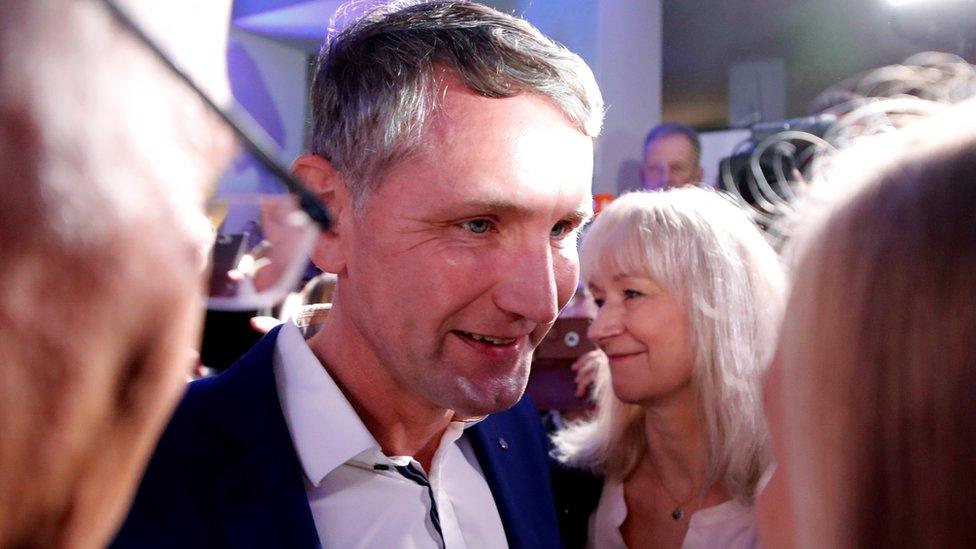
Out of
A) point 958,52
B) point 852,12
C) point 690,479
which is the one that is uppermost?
point 852,12

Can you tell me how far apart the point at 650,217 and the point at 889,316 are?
54.5 inches

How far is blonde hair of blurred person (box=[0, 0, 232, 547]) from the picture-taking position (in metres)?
0.25

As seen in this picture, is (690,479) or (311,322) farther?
(690,479)

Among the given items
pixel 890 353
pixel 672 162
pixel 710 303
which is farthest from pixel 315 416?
pixel 672 162

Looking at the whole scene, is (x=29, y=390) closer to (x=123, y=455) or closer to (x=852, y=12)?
(x=123, y=455)

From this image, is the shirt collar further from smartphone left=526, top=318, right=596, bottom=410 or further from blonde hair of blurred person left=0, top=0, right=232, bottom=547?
smartphone left=526, top=318, right=596, bottom=410

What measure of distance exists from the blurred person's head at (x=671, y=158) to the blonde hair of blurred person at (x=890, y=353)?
2.84 meters

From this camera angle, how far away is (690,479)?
192 centimetres

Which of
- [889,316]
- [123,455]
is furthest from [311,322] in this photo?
[123,455]

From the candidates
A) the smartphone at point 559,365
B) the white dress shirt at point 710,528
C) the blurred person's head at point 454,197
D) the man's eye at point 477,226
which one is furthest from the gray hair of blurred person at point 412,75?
the smartphone at point 559,365

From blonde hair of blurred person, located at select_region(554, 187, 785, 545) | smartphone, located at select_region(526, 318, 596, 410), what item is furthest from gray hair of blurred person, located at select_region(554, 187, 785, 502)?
smartphone, located at select_region(526, 318, 596, 410)

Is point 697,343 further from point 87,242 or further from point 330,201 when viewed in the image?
point 87,242

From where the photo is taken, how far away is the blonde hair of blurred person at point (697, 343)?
73.4 inches

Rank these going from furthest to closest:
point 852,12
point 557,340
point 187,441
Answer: point 852,12 → point 557,340 → point 187,441
